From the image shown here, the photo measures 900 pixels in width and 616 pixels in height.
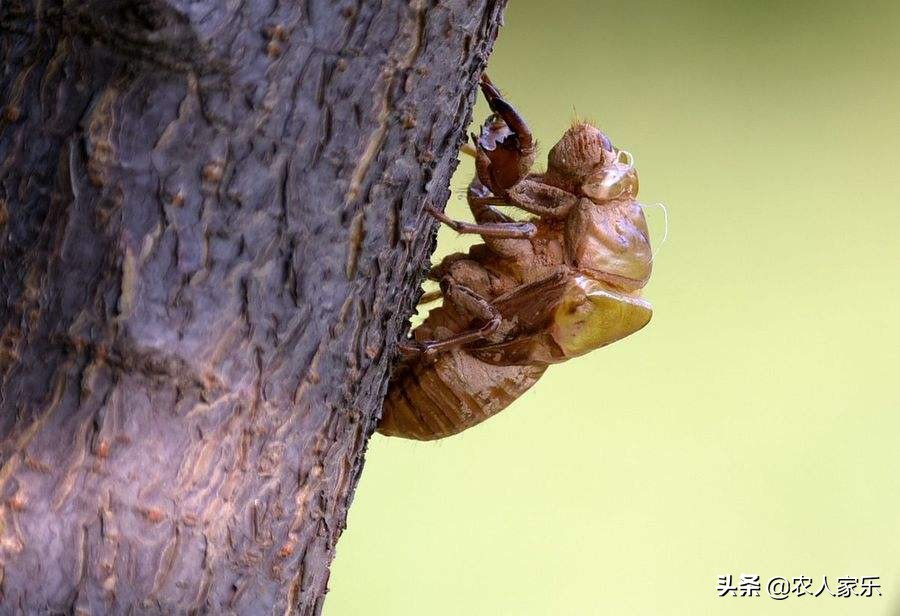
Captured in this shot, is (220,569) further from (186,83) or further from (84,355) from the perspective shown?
(186,83)

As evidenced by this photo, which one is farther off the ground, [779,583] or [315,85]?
[779,583]

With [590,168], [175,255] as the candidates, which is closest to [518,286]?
[590,168]

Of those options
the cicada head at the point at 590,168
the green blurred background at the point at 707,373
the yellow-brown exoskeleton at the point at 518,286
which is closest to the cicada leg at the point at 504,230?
the yellow-brown exoskeleton at the point at 518,286

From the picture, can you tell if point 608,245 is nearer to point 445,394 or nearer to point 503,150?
point 503,150

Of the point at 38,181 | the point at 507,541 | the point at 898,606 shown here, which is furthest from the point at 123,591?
the point at 898,606

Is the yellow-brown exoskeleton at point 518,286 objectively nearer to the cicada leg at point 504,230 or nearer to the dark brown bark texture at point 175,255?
the cicada leg at point 504,230

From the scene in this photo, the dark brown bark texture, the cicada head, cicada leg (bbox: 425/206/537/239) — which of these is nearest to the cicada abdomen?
cicada leg (bbox: 425/206/537/239)
